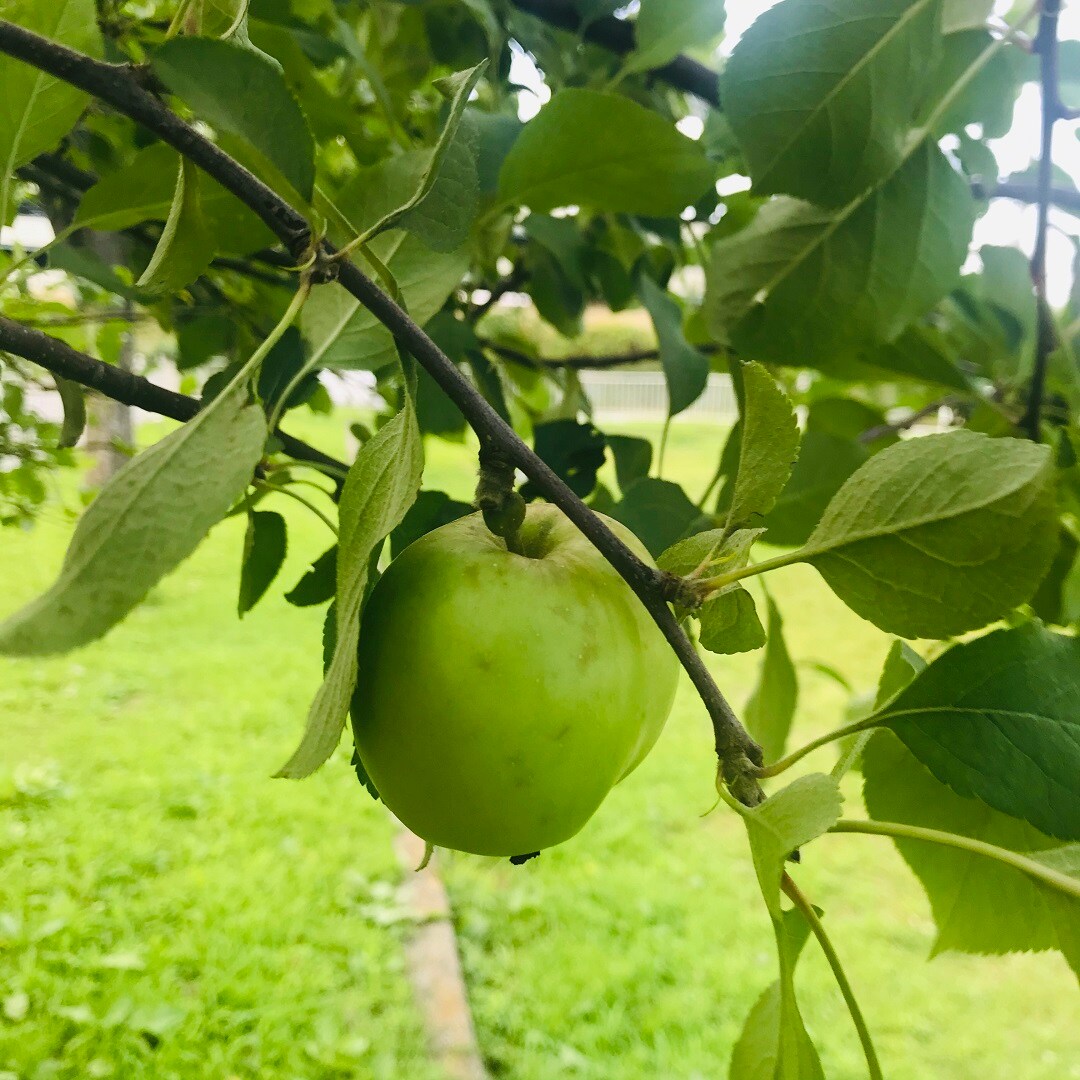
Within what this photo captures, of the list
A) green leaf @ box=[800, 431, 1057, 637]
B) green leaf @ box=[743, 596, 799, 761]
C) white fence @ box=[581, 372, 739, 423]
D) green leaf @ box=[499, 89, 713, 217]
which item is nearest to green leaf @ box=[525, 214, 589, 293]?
green leaf @ box=[499, 89, 713, 217]

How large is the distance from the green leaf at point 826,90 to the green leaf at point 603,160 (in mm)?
47

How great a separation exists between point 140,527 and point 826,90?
0.52 meters

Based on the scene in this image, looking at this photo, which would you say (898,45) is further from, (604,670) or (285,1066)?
(285,1066)

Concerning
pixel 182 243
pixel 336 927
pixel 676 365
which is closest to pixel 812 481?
pixel 676 365

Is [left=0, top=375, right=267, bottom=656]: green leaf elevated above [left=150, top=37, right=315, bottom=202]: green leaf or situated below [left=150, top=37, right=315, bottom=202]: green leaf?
below

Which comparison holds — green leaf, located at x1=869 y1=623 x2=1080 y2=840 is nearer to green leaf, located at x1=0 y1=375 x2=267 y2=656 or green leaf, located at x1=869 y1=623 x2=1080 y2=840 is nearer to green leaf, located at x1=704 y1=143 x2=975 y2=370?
green leaf, located at x1=0 y1=375 x2=267 y2=656

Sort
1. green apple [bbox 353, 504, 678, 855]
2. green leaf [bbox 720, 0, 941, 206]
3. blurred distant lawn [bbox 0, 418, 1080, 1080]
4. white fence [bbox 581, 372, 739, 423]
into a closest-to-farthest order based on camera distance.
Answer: green apple [bbox 353, 504, 678, 855], green leaf [bbox 720, 0, 941, 206], blurred distant lawn [bbox 0, 418, 1080, 1080], white fence [bbox 581, 372, 739, 423]

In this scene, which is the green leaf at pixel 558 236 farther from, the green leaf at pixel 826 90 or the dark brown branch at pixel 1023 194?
the dark brown branch at pixel 1023 194

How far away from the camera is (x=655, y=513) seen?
A: 0.54m

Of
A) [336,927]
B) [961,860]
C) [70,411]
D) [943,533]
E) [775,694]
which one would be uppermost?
[943,533]

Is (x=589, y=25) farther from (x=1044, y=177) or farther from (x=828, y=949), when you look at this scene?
(x=828, y=949)

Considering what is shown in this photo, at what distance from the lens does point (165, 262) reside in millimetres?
387

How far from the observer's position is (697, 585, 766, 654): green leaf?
0.37m

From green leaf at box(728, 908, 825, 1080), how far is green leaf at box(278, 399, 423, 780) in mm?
160
